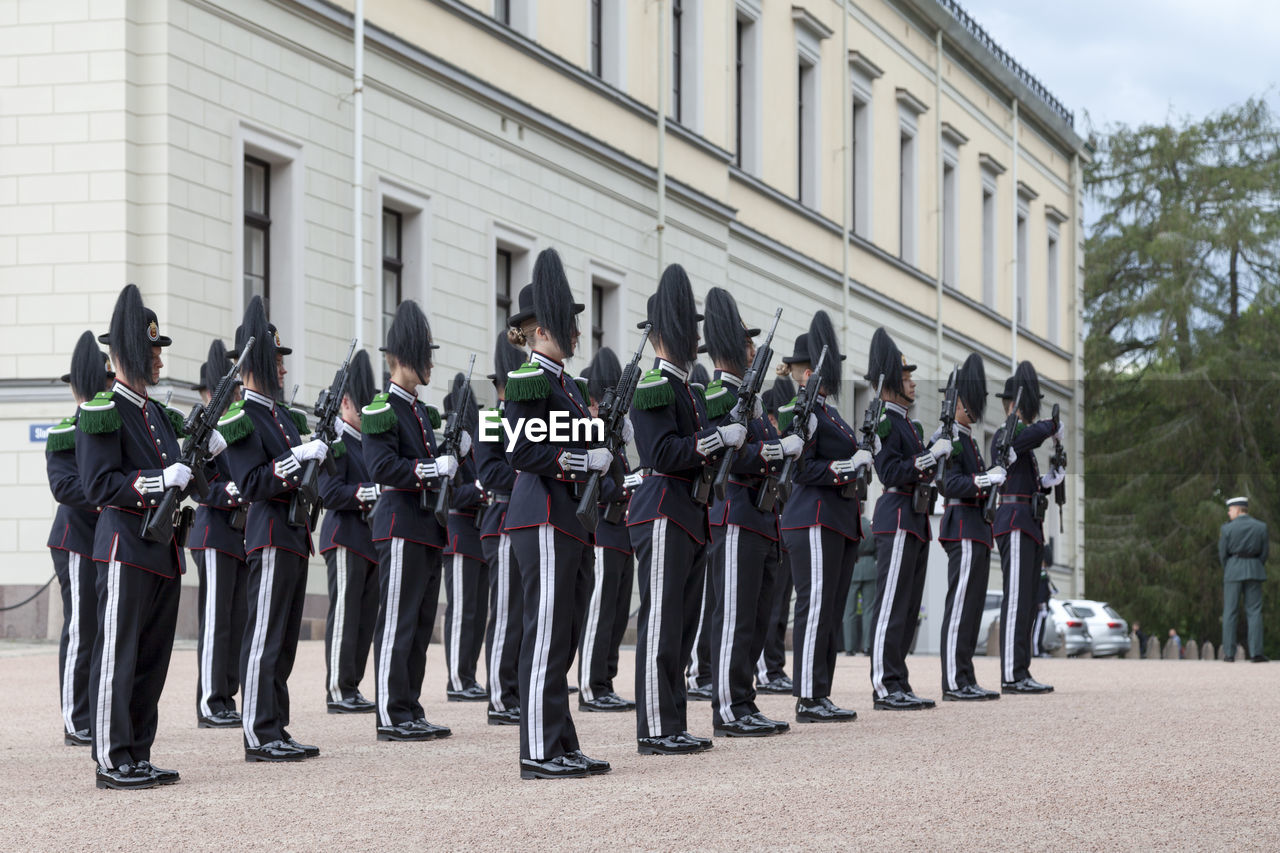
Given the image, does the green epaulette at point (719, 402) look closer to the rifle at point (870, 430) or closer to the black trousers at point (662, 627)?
the black trousers at point (662, 627)

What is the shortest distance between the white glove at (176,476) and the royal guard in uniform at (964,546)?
18.8 ft

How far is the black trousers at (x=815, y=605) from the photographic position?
34.7 feet

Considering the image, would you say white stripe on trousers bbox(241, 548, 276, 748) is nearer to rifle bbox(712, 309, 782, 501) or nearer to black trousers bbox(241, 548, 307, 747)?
black trousers bbox(241, 548, 307, 747)

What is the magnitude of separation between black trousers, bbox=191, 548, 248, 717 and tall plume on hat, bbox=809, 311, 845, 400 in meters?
3.35

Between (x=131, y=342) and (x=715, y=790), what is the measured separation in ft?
10.0

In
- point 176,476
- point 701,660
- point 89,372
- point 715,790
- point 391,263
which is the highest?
point 391,263

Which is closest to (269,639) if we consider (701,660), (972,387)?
(701,660)

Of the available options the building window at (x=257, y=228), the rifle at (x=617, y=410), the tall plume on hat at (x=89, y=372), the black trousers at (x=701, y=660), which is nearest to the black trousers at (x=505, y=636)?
the black trousers at (x=701, y=660)

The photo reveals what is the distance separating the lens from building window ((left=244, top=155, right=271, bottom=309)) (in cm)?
1939

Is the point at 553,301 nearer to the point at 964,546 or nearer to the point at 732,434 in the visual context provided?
the point at 732,434

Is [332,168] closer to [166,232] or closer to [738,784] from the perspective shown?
[166,232]

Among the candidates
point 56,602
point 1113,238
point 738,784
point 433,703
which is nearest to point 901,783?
point 738,784

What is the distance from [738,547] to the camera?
962 centimetres

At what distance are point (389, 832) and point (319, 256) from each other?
14067 millimetres
